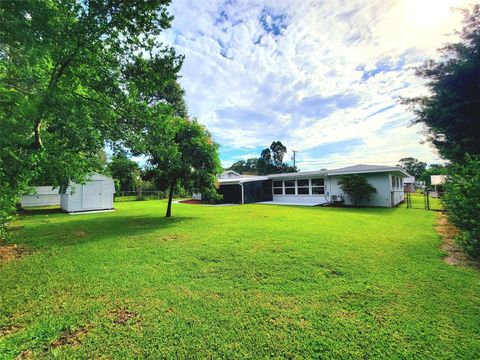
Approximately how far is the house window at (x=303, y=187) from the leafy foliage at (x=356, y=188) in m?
3.26

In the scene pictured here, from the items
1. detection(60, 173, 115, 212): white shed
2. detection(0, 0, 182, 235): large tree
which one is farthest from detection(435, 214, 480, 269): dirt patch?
detection(60, 173, 115, 212): white shed

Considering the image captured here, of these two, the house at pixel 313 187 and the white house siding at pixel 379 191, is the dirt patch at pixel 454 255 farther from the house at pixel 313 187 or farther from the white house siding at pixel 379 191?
the house at pixel 313 187

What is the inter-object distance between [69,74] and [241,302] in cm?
619

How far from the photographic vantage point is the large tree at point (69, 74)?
404cm

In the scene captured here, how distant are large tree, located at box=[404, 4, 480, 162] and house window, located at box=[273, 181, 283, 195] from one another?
12425 millimetres

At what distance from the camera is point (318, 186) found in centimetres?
1839

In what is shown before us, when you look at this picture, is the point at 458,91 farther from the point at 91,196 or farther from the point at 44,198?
the point at 44,198

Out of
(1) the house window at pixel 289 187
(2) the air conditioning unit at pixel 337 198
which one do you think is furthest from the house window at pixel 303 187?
(2) the air conditioning unit at pixel 337 198

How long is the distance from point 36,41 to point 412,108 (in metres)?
13.7

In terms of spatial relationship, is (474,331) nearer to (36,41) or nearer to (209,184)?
(36,41)

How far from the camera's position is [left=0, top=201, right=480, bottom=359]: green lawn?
2277mm

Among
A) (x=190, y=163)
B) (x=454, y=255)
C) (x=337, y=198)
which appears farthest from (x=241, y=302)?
(x=337, y=198)

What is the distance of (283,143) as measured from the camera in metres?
51.6

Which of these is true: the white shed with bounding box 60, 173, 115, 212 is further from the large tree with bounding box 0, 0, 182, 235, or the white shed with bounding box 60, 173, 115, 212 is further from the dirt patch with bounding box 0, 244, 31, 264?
the large tree with bounding box 0, 0, 182, 235
